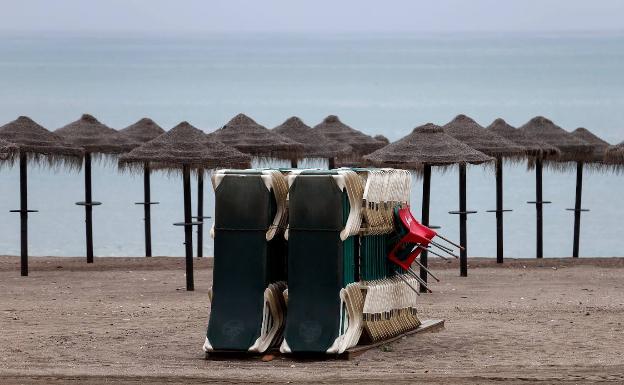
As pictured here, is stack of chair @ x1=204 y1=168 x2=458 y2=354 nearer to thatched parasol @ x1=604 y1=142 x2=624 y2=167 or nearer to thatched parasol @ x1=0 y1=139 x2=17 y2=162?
thatched parasol @ x1=0 y1=139 x2=17 y2=162

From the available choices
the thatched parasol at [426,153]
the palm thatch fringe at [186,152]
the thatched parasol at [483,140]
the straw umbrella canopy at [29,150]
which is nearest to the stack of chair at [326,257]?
the thatched parasol at [426,153]

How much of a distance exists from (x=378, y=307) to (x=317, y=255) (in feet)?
3.59

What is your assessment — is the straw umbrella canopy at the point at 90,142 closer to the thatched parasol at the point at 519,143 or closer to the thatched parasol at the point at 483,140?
the thatched parasol at the point at 483,140

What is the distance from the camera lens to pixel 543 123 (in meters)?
26.3

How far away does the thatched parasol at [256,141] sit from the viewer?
79.6ft

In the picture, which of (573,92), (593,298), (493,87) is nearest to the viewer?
(593,298)

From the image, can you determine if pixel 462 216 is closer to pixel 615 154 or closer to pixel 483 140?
pixel 483 140

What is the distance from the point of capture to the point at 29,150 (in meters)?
21.8

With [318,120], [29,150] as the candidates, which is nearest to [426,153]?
[29,150]

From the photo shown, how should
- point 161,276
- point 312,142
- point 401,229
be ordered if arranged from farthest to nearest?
point 312,142 < point 161,276 < point 401,229

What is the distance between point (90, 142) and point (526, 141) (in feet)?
20.5

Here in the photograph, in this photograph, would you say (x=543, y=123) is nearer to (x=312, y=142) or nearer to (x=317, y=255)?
(x=312, y=142)

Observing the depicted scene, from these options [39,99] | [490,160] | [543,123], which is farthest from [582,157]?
[39,99]

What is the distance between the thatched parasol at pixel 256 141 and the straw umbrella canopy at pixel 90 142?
57.2 inches
